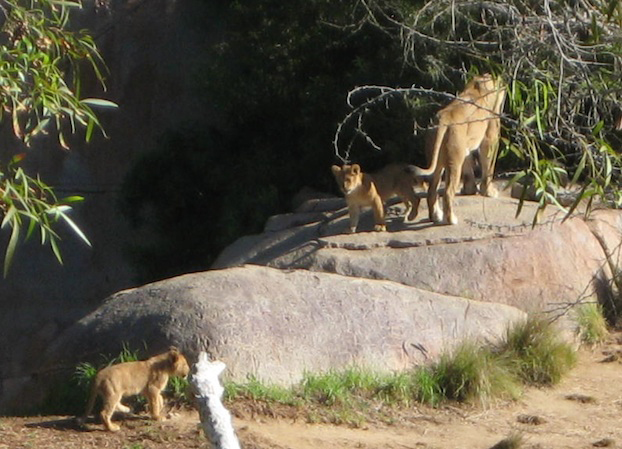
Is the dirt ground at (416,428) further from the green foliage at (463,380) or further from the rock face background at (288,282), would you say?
the rock face background at (288,282)

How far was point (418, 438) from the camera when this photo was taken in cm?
891

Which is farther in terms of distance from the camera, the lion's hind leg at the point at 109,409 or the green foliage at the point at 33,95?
the lion's hind leg at the point at 109,409

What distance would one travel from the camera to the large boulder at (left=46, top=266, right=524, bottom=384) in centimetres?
930

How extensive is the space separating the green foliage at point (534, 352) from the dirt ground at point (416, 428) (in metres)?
0.12

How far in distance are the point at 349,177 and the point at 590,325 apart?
2.53m

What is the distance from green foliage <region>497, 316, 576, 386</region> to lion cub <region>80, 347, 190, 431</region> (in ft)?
9.89

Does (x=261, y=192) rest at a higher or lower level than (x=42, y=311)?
higher

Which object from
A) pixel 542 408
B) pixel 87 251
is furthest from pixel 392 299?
pixel 87 251

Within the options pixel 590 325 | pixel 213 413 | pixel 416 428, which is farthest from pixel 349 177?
pixel 213 413

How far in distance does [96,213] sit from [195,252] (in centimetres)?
317

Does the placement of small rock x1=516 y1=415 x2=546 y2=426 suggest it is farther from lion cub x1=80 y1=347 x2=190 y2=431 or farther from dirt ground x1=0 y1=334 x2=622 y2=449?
lion cub x1=80 y1=347 x2=190 y2=431

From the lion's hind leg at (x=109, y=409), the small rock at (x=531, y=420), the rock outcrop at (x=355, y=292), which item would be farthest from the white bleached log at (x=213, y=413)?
the small rock at (x=531, y=420)

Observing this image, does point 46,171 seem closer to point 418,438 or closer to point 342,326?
point 342,326

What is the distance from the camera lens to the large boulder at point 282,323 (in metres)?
9.30
